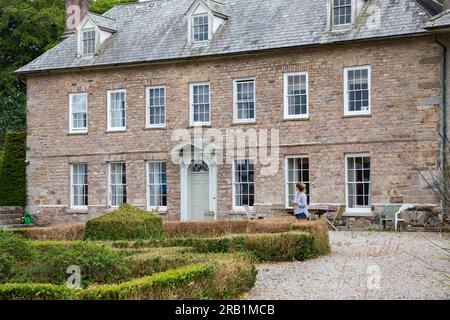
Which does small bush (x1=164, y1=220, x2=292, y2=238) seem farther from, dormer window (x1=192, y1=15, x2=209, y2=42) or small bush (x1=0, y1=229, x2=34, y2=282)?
dormer window (x1=192, y1=15, x2=209, y2=42)

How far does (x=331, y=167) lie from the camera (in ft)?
91.5

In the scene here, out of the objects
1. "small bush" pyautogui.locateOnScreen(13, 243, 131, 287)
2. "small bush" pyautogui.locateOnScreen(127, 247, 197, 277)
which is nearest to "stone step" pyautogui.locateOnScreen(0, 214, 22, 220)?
"small bush" pyautogui.locateOnScreen(127, 247, 197, 277)

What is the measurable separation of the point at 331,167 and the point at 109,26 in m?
13.1

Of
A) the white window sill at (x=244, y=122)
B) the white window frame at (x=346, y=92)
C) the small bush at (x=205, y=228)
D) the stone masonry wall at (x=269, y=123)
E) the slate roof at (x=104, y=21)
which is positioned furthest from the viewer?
the slate roof at (x=104, y=21)

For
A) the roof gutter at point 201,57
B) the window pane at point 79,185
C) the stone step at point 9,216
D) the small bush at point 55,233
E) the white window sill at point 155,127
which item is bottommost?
the stone step at point 9,216

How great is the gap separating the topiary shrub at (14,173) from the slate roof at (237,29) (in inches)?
137

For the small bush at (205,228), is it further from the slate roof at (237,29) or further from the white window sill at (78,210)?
the white window sill at (78,210)

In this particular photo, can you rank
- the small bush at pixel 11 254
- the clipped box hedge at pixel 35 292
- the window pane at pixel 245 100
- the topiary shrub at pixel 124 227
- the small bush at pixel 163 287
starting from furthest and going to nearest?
the window pane at pixel 245 100, the topiary shrub at pixel 124 227, the small bush at pixel 11 254, the clipped box hedge at pixel 35 292, the small bush at pixel 163 287

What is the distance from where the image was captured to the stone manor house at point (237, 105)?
87.8ft

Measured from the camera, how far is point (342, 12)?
28.6 metres

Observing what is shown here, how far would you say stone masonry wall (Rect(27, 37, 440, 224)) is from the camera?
1044 inches

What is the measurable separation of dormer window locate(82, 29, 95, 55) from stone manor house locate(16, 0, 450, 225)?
59mm

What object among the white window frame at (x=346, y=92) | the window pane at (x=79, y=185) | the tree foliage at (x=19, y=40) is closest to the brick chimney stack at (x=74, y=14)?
the window pane at (x=79, y=185)

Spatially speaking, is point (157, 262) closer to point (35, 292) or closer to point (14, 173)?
point (35, 292)
